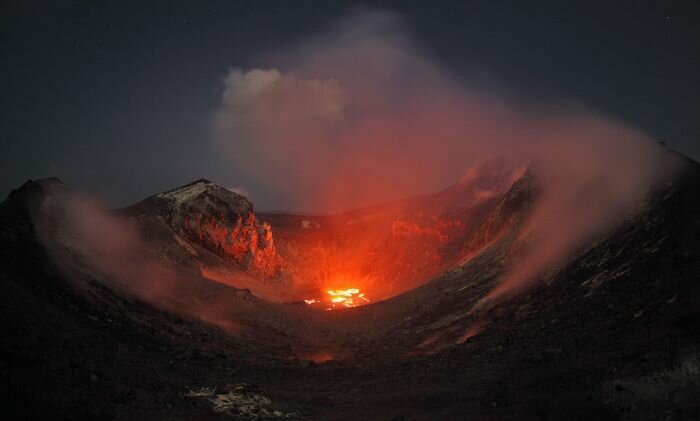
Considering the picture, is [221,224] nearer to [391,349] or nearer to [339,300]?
[339,300]

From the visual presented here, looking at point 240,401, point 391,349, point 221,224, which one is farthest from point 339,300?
point 240,401

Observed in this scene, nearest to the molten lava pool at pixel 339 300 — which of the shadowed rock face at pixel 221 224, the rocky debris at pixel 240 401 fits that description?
the shadowed rock face at pixel 221 224

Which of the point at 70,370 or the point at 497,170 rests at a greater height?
the point at 497,170

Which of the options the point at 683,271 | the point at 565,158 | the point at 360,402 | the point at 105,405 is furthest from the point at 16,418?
the point at 565,158

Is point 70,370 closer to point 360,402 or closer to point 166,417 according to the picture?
point 166,417

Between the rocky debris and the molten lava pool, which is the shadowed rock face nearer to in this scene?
the molten lava pool

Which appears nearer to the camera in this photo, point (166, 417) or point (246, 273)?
point (166, 417)

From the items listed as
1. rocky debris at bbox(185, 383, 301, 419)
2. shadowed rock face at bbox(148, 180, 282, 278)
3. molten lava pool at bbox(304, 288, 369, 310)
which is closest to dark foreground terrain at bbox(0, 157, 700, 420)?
→ rocky debris at bbox(185, 383, 301, 419)
